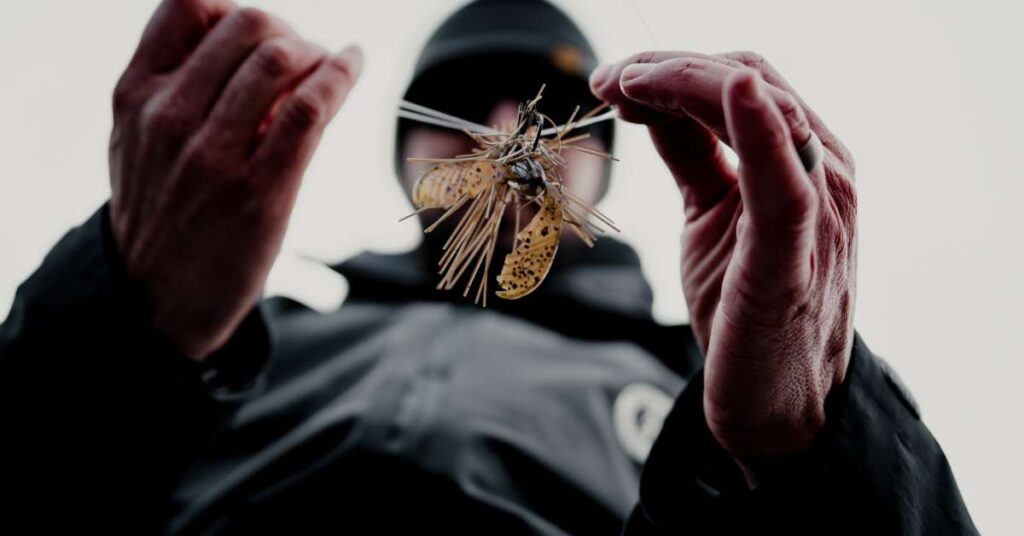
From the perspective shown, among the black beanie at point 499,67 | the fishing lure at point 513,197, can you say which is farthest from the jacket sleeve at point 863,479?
the black beanie at point 499,67

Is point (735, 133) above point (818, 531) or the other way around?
above

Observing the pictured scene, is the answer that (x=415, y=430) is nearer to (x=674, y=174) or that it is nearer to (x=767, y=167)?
(x=674, y=174)

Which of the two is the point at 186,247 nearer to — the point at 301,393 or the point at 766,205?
the point at 301,393

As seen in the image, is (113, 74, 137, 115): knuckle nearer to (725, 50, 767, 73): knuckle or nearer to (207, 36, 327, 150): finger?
(207, 36, 327, 150): finger

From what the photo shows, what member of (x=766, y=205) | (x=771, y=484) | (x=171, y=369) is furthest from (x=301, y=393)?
(x=766, y=205)

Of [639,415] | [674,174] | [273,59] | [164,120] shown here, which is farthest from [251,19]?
[639,415]
